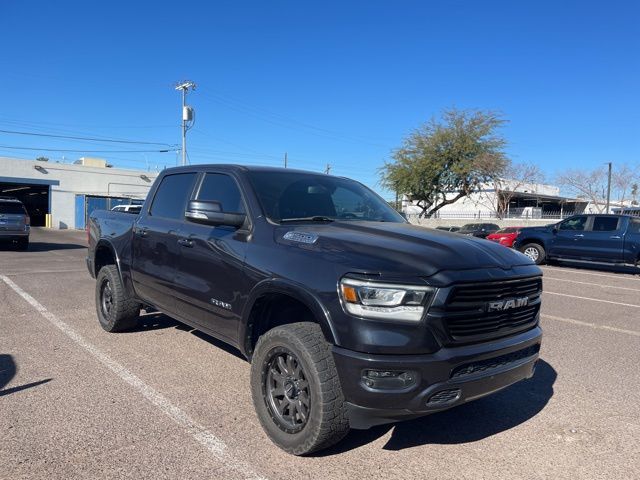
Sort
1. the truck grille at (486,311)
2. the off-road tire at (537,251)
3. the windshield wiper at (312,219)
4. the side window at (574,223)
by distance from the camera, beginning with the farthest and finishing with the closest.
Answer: the off-road tire at (537,251) < the side window at (574,223) < the windshield wiper at (312,219) < the truck grille at (486,311)

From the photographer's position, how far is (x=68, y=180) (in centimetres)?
3828

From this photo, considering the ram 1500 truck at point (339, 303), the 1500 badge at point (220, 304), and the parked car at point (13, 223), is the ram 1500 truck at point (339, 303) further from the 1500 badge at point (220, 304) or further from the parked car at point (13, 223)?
the parked car at point (13, 223)

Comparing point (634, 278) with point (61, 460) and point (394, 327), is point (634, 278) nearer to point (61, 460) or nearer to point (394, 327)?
point (394, 327)

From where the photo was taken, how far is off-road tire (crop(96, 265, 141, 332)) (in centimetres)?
581

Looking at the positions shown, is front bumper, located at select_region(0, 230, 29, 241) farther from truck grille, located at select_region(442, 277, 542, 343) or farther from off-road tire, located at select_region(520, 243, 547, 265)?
truck grille, located at select_region(442, 277, 542, 343)

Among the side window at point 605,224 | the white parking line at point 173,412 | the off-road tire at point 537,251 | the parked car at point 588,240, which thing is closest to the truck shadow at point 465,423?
the white parking line at point 173,412

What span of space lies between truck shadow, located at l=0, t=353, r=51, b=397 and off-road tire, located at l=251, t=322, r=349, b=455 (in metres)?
2.27

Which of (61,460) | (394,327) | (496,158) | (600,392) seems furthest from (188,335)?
(496,158)

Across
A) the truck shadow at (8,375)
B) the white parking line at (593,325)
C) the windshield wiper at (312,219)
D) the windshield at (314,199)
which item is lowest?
the truck shadow at (8,375)

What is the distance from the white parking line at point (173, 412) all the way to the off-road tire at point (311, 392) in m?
0.32

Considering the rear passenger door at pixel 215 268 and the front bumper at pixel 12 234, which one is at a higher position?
the rear passenger door at pixel 215 268

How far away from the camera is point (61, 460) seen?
315cm

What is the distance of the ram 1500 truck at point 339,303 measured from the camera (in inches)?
114

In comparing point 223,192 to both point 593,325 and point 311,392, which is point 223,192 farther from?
point 593,325
